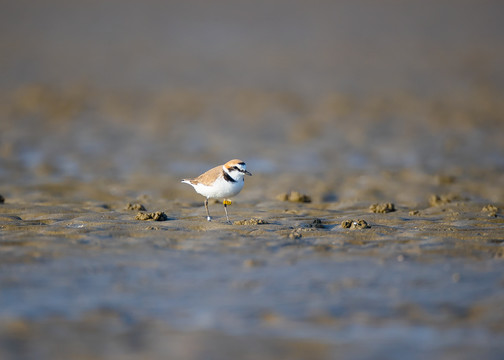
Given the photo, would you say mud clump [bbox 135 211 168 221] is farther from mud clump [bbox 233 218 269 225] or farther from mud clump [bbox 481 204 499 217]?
mud clump [bbox 481 204 499 217]

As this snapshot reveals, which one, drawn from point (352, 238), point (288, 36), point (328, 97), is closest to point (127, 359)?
point (352, 238)

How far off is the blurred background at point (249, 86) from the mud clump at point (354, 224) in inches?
234

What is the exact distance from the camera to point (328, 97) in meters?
22.8

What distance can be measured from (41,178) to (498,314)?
10762 millimetres

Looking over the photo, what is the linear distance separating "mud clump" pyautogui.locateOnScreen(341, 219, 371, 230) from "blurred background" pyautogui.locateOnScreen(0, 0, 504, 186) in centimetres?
594

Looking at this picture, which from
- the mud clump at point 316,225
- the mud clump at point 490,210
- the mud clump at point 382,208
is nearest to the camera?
the mud clump at point 316,225

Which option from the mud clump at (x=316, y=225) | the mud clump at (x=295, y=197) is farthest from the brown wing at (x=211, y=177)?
the mud clump at (x=295, y=197)

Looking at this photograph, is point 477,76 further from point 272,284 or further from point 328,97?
point 272,284

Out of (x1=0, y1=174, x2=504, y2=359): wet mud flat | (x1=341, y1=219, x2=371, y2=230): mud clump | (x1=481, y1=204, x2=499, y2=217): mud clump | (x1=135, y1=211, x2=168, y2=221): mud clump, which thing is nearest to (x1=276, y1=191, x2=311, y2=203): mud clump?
(x1=0, y1=174, x2=504, y2=359): wet mud flat

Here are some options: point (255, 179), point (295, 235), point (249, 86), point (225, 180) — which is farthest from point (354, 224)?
point (249, 86)

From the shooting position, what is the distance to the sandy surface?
6.20 m

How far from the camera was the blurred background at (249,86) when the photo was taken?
16812 mm

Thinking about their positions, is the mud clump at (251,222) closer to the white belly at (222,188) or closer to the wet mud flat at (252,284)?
the wet mud flat at (252,284)

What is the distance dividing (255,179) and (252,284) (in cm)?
771
